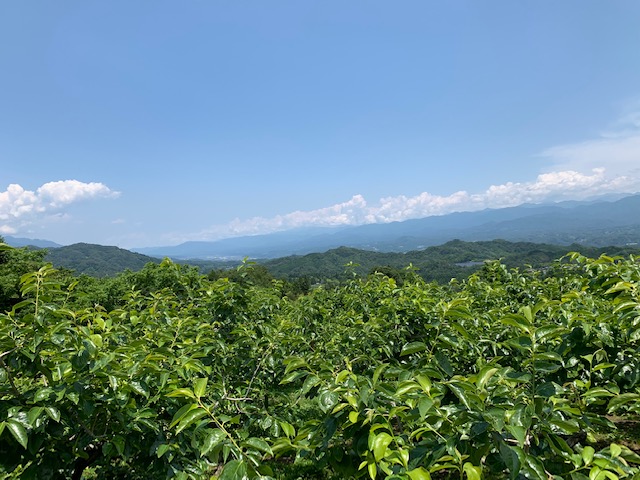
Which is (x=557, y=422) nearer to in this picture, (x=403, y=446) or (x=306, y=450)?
(x=403, y=446)

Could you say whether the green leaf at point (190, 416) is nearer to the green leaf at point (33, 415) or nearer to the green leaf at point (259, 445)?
the green leaf at point (259, 445)

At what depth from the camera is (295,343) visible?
4.68 meters

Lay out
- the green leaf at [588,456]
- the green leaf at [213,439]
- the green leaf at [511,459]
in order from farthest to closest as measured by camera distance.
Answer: the green leaf at [213,439] → the green leaf at [588,456] → the green leaf at [511,459]

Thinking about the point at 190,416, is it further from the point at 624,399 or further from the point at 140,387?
the point at 624,399

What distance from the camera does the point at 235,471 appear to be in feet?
5.58

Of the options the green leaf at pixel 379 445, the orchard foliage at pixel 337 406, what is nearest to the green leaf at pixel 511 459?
the orchard foliage at pixel 337 406

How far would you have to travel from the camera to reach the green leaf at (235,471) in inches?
65.6

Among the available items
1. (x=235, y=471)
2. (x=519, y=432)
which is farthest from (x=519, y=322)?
(x=235, y=471)

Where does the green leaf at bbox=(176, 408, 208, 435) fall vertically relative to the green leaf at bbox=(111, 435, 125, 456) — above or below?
above

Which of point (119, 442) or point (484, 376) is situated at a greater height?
point (484, 376)

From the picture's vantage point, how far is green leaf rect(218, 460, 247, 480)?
1.67m

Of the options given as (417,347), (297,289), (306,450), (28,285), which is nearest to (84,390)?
(28,285)

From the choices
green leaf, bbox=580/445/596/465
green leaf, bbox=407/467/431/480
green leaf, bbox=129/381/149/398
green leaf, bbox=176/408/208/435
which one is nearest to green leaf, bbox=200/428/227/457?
green leaf, bbox=176/408/208/435

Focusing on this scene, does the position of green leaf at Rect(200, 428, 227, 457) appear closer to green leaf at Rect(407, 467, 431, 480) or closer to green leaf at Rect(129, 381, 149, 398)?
green leaf at Rect(129, 381, 149, 398)
